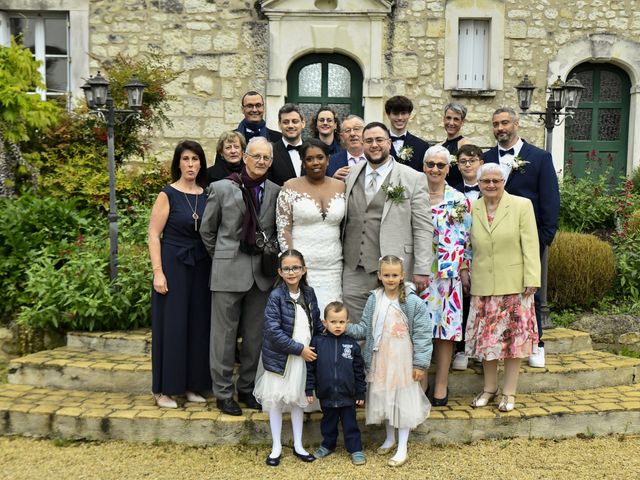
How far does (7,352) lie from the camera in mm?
6195

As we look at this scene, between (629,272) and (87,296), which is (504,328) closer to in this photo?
(629,272)

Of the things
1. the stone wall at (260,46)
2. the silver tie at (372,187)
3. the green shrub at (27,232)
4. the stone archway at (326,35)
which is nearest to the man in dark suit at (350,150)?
the silver tie at (372,187)

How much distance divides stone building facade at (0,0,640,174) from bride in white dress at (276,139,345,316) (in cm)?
543

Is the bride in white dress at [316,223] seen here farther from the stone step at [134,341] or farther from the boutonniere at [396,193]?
the stone step at [134,341]

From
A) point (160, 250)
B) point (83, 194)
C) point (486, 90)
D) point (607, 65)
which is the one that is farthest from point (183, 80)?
point (607, 65)

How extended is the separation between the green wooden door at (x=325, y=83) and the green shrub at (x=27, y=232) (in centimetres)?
378

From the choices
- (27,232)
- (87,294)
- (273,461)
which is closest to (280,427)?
(273,461)

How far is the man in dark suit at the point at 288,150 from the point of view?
5.08m

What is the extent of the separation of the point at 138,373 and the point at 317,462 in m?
1.66

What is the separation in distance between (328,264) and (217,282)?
2.41ft

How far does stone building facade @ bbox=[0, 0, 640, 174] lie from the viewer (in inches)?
374

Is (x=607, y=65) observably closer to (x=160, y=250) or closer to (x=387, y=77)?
(x=387, y=77)

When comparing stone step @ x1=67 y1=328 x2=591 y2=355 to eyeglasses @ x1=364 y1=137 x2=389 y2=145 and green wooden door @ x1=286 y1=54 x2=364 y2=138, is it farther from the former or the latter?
green wooden door @ x1=286 y1=54 x2=364 y2=138

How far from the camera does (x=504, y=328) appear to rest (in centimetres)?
450
